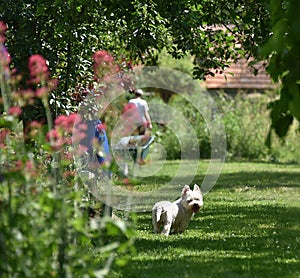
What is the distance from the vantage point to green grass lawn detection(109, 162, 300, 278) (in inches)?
335

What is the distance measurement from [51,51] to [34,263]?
22.8 ft

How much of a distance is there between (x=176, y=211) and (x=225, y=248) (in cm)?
111

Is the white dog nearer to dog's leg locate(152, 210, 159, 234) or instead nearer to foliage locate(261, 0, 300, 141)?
dog's leg locate(152, 210, 159, 234)

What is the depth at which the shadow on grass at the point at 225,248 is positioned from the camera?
8461 mm

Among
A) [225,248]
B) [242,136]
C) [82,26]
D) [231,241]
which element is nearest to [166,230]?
[231,241]

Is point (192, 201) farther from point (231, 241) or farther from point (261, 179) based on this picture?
point (261, 179)

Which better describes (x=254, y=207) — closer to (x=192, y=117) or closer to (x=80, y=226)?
(x=80, y=226)

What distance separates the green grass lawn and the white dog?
0.15m

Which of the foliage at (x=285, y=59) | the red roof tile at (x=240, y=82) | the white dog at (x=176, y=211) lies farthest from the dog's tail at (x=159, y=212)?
the red roof tile at (x=240, y=82)

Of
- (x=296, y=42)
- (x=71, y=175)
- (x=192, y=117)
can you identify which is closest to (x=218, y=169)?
(x=192, y=117)

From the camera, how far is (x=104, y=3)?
12.2 meters

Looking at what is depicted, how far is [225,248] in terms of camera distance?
9992mm

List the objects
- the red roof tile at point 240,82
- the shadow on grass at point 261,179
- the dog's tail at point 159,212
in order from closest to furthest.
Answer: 1. the dog's tail at point 159,212
2. the shadow on grass at point 261,179
3. the red roof tile at point 240,82

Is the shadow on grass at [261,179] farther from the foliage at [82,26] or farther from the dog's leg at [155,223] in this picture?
the dog's leg at [155,223]
